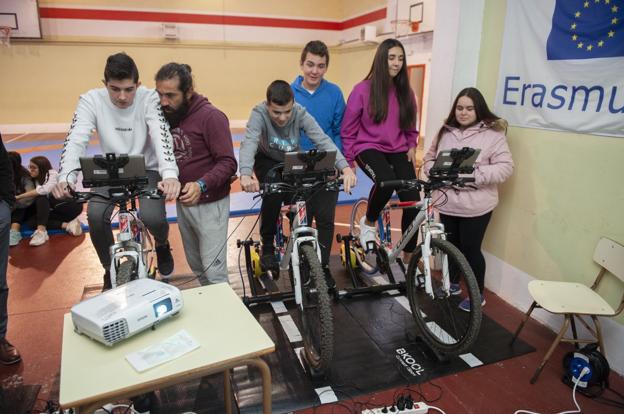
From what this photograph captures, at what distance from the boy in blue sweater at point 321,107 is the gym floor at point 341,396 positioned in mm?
666

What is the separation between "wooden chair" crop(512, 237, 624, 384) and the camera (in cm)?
224

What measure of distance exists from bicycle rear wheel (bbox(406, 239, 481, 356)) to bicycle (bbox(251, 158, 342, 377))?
26.7 inches

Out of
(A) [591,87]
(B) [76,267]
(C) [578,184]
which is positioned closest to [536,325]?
(C) [578,184]

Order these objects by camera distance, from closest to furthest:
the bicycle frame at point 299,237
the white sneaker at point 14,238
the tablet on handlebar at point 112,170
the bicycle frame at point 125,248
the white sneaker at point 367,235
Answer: the tablet on handlebar at point 112,170 < the bicycle frame at point 125,248 < the bicycle frame at point 299,237 < the white sneaker at point 367,235 < the white sneaker at point 14,238

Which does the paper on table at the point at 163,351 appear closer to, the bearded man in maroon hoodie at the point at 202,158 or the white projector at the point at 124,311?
the white projector at the point at 124,311

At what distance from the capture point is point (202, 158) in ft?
8.09

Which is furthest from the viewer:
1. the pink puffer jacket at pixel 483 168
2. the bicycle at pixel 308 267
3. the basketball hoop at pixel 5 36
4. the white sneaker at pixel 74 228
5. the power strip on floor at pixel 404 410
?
the basketball hoop at pixel 5 36

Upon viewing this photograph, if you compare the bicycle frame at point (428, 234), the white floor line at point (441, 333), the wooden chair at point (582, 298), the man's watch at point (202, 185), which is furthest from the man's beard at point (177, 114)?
the wooden chair at point (582, 298)

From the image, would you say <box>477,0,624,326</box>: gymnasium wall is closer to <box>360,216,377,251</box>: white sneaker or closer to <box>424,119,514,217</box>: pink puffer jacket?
<box>424,119,514,217</box>: pink puffer jacket

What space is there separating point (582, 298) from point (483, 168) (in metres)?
0.94

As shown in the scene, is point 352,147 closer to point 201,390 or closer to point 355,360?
point 355,360

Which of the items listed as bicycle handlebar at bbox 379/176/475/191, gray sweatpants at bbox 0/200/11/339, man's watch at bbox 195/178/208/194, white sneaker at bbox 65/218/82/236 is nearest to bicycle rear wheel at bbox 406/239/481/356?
bicycle handlebar at bbox 379/176/475/191

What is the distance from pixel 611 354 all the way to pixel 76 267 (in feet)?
13.0

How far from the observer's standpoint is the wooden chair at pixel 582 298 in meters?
2.24
